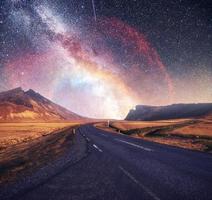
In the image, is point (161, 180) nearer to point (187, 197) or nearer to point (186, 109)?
point (187, 197)

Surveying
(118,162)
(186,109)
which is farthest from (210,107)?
(118,162)

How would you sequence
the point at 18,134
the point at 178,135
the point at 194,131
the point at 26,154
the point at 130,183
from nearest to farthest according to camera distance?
the point at 130,183, the point at 26,154, the point at 178,135, the point at 194,131, the point at 18,134

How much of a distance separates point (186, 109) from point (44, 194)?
179 meters

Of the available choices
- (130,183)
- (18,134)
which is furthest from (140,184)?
(18,134)

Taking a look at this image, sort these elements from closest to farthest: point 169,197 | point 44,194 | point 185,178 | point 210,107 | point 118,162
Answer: point 169,197, point 44,194, point 185,178, point 118,162, point 210,107

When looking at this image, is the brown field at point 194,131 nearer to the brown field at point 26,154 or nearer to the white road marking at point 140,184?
the brown field at point 26,154

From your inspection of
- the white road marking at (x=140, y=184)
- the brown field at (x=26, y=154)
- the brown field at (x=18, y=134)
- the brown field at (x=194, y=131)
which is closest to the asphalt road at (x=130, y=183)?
the white road marking at (x=140, y=184)

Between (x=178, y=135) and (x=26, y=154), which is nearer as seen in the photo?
(x=26, y=154)

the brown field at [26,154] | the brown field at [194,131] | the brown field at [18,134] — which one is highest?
the brown field at [194,131]

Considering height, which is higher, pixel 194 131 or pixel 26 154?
pixel 194 131

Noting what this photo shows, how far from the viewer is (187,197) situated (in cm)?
514

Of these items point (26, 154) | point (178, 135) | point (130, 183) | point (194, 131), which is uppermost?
point (194, 131)

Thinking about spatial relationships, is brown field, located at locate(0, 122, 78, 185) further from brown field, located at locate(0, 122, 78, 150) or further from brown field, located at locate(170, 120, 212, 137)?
brown field, located at locate(170, 120, 212, 137)

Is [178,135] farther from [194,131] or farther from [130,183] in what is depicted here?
[130,183]
